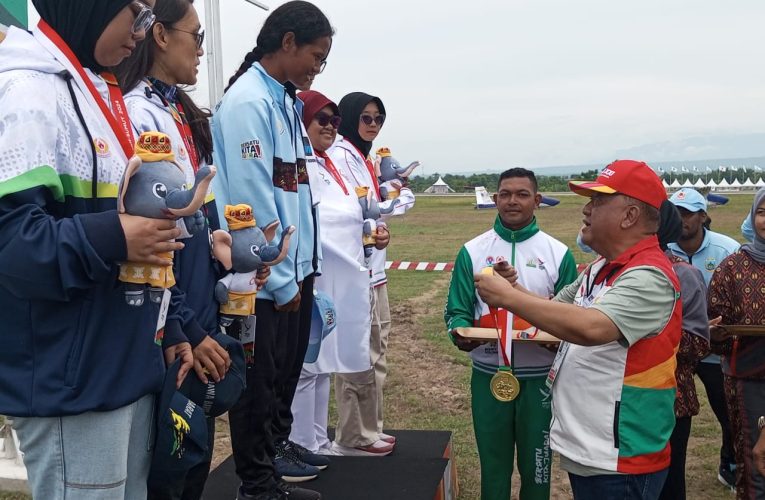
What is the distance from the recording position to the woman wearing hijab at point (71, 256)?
156 centimetres

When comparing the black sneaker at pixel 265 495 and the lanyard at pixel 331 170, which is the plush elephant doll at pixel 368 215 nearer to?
the lanyard at pixel 331 170

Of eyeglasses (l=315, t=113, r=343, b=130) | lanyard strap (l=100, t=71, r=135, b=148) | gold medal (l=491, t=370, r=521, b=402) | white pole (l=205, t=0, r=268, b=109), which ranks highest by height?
white pole (l=205, t=0, r=268, b=109)

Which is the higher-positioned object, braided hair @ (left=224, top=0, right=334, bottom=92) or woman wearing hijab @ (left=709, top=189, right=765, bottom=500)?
braided hair @ (left=224, top=0, right=334, bottom=92)

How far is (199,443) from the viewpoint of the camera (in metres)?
1.96

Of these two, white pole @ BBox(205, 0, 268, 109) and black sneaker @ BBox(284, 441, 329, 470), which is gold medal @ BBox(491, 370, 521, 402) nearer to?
black sneaker @ BBox(284, 441, 329, 470)

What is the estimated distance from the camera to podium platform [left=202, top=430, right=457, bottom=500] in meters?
3.43

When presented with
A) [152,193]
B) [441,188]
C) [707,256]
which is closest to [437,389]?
[707,256]

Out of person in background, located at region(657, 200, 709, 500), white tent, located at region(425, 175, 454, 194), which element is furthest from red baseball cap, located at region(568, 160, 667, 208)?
white tent, located at region(425, 175, 454, 194)

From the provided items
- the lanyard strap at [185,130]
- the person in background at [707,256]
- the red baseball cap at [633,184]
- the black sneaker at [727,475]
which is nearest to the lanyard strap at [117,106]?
the lanyard strap at [185,130]

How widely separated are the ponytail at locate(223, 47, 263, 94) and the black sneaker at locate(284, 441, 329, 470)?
1.89 meters

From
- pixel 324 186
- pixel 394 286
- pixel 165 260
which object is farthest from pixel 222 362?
pixel 394 286

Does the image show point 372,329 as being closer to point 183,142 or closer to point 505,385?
point 505,385

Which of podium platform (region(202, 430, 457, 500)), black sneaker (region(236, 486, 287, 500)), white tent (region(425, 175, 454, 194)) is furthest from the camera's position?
white tent (region(425, 175, 454, 194))

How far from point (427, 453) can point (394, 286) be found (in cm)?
858
